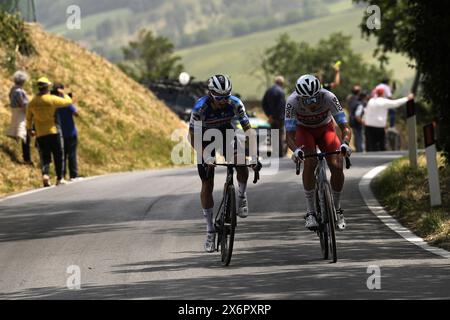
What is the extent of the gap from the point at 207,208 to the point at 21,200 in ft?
23.0

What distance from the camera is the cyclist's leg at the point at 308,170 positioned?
1206cm

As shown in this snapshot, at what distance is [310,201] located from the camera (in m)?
12.3

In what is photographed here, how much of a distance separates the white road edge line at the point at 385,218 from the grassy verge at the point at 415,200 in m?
0.10

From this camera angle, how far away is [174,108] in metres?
42.4

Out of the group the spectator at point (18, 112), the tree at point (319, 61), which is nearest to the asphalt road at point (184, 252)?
the spectator at point (18, 112)

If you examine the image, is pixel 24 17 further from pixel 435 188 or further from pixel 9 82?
pixel 435 188

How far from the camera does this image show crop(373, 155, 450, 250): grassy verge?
44.3 ft

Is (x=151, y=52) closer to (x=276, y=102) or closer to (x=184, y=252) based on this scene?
(x=276, y=102)

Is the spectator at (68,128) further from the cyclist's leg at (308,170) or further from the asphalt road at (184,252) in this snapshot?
the cyclist's leg at (308,170)

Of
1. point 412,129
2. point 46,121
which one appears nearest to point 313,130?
point 412,129

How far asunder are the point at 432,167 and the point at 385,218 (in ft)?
3.06

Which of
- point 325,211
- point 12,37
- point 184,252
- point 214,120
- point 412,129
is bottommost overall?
point 184,252
